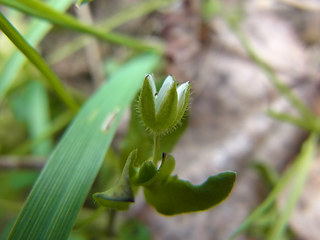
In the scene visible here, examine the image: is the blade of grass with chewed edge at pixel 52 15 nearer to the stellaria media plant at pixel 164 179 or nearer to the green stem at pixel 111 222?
the stellaria media plant at pixel 164 179

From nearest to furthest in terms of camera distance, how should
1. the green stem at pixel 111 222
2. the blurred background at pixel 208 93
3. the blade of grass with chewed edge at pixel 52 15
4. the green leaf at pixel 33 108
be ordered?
the blade of grass with chewed edge at pixel 52 15 < the green stem at pixel 111 222 < the blurred background at pixel 208 93 < the green leaf at pixel 33 108

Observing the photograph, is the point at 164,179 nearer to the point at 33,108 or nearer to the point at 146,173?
the point at 146,173

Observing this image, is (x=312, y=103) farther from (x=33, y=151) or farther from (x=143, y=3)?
(x=33, y=151)

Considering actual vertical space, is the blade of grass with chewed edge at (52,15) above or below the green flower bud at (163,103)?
above

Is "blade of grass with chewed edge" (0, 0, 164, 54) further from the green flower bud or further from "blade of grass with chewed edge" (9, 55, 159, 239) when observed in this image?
the green flower bud

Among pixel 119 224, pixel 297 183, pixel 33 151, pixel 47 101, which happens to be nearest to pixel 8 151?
pixel 33 151

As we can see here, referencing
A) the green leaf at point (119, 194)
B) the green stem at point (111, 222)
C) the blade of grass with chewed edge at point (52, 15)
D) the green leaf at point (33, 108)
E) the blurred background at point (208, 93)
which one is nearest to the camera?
the green leaf at point (119, 194)

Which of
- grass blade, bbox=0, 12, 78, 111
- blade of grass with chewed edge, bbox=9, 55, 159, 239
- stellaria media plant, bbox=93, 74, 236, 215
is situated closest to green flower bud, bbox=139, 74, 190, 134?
stellaria media plant, bbox=93, 74, 236, 215

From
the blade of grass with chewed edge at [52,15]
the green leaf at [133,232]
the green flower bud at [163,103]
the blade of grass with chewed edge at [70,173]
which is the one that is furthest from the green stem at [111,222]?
the blade of grass with chewed edge at [52,15]
